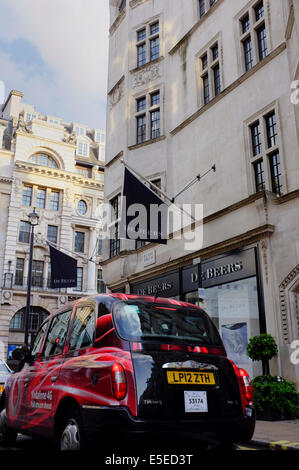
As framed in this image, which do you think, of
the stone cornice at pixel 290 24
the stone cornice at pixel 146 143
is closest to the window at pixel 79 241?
the stone cornice at pixel 146 143

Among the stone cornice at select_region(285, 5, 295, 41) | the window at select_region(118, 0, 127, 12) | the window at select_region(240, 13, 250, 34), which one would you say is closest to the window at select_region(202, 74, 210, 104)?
the window at select_region(240, 13, 250, 34)

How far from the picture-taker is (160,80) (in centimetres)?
2053

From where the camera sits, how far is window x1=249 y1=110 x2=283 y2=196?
13.4 m

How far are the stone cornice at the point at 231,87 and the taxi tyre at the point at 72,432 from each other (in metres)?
12.5

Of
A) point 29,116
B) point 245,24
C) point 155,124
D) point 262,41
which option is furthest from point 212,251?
point 29,116

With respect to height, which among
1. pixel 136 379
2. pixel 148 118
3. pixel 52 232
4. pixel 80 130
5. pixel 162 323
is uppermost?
pixel 80 130

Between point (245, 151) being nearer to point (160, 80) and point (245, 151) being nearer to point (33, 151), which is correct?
point (160, 80)

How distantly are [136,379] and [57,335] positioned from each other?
2.00 m

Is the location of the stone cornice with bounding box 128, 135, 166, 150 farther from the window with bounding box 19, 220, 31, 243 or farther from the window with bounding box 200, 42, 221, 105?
the window with bounding box 19, 220, 31, 243

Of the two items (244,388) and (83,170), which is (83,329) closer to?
(244,388)

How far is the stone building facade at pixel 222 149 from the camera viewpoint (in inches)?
488

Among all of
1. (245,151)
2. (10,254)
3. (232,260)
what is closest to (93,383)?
(232,260)

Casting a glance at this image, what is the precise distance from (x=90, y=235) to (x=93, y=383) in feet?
142

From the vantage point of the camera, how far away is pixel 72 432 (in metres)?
4.36
